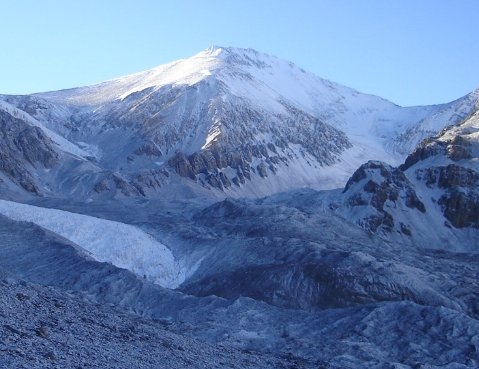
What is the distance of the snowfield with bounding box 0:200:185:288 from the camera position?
211 ft

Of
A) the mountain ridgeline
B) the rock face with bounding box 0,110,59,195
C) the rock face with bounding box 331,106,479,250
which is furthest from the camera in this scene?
the rock face with bounding box 0,110,59,195

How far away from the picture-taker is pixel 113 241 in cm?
6825

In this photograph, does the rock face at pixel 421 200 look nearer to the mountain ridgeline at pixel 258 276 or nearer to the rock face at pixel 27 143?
the mountain ridgeline at pixel 258 276

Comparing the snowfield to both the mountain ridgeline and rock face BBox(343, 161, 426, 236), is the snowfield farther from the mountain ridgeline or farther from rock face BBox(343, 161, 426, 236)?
rock face BBox(343, 161, 426, 236)

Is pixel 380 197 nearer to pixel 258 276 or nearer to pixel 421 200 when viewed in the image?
pixel 421 200

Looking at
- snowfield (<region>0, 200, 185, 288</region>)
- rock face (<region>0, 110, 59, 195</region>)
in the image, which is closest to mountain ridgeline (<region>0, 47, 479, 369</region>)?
snowfield (<region>0, 200, 185, 288</region>)

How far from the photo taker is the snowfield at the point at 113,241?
64.3 m

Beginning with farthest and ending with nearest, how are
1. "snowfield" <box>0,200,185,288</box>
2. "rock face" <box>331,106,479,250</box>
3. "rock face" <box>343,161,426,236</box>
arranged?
"rock face" <box>331,106,479,250</box>
"rock face" <box>343,161,426,236</box>
"snowfield" <box>0,200,185,288</box>

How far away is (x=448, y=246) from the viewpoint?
342 feet

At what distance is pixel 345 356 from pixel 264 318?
8.61m

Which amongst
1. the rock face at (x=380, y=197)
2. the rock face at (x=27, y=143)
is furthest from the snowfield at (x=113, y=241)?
the rock face at (x=27, y=143)

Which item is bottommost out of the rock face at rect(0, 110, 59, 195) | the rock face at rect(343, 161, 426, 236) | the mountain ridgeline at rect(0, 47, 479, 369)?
the mountain ridgeline at rect(0, 47, 479, 369)

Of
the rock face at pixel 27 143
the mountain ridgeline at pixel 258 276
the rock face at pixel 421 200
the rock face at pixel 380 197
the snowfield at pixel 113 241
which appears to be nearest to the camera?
the mountain ridgeline at pixel 258 276

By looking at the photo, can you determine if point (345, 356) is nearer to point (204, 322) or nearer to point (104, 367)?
point (204, 322)
